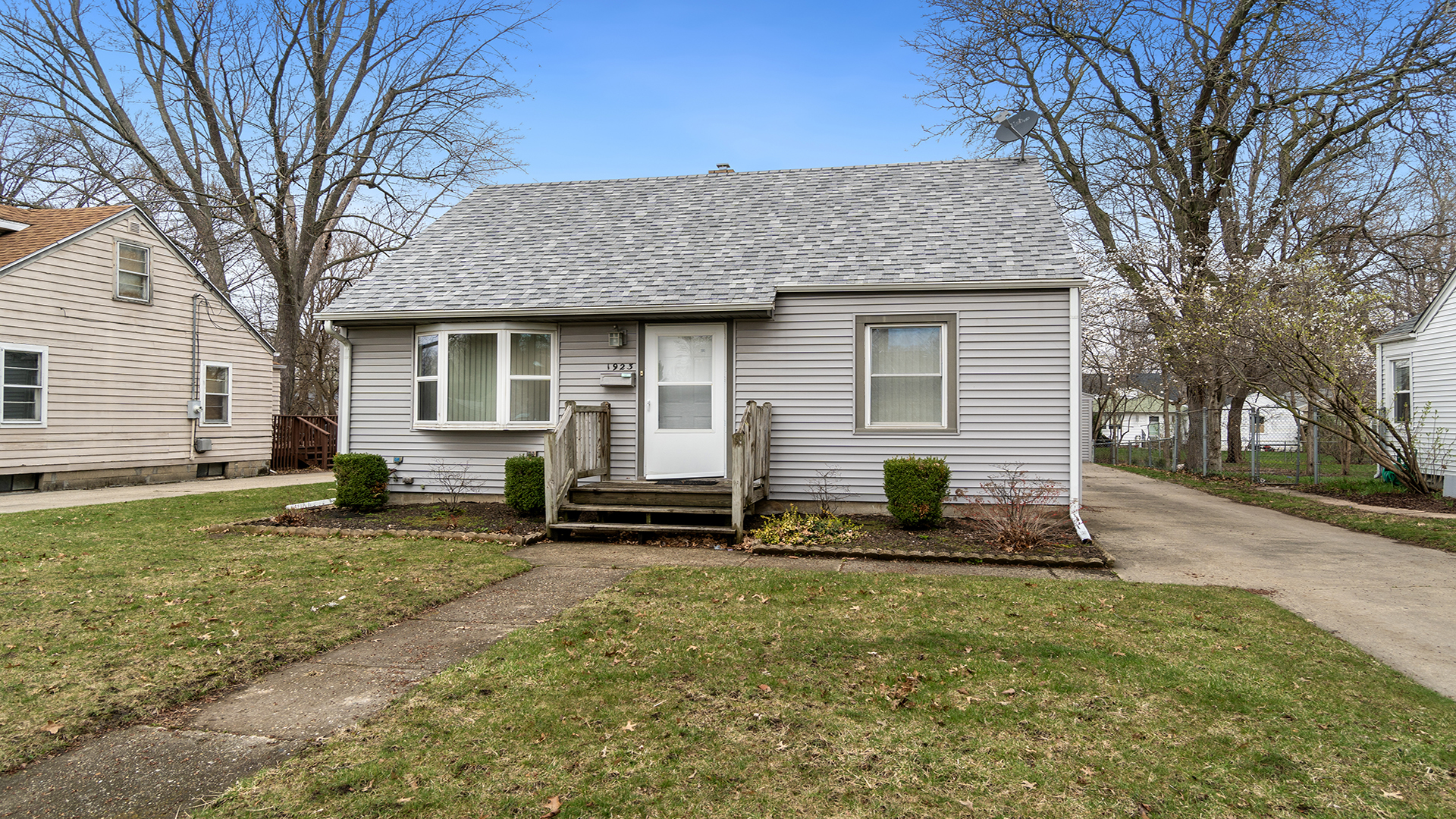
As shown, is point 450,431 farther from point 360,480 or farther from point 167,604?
point 167,604

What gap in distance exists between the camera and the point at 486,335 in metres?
10.2

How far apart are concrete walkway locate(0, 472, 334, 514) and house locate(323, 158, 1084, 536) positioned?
470 cm

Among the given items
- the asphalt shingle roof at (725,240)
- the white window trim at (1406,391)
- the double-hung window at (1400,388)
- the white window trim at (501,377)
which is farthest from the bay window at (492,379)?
the double-hung window at (1400,388)

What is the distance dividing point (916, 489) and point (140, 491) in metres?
13.1

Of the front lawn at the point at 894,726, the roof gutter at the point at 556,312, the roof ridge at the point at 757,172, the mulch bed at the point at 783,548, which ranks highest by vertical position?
the roof ridge at the point at 757,172

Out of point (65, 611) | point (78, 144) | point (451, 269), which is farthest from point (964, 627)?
point (78, 144)

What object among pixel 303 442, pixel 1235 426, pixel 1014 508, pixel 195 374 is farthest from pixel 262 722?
pixel 1235 426

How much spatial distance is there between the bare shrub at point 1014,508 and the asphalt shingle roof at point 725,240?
2338 millimetres

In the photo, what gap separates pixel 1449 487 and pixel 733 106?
14.3 m

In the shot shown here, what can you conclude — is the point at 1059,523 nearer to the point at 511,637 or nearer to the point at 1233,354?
the point at 511,637

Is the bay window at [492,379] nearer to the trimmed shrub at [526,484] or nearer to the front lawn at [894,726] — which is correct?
the trimmed shrub at [526,484]

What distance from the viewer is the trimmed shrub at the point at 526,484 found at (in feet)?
30.1

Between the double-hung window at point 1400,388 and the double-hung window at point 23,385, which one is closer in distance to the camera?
the double-hung window at point 23,385

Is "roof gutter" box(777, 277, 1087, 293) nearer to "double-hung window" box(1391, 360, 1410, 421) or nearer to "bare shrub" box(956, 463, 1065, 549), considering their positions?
"bare shrub" box(956, 463, 1065, 549)
